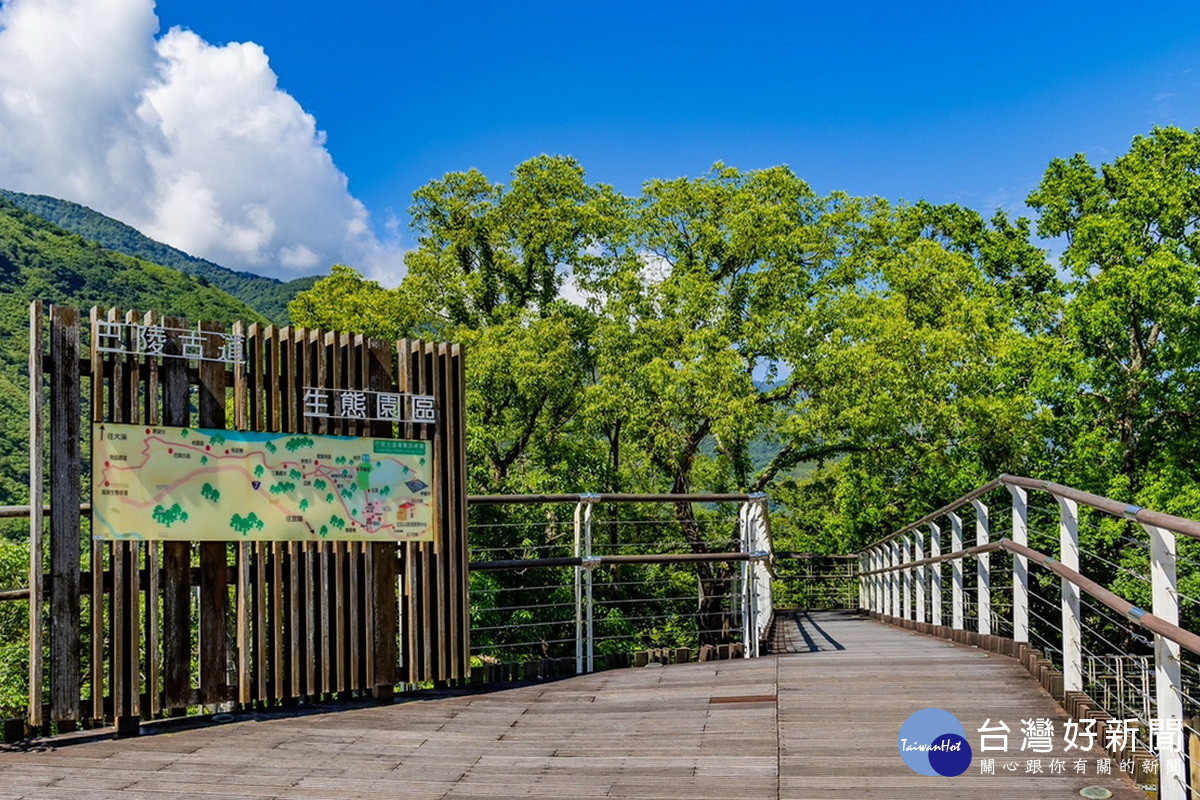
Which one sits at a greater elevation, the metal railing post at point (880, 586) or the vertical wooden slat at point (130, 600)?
the vertical wooden slat at point (130, 600)

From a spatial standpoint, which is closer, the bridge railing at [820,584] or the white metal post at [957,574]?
the white metal post at [957,574]

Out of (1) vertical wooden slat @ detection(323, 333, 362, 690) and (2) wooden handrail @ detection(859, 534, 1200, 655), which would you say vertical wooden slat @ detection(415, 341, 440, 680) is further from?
(2) wooden handrail @ detection(859, 534, 1200, 655)

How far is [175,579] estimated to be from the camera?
5.34 m

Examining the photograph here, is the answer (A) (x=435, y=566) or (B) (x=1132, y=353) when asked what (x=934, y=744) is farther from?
(B) (x=1132, y=353)

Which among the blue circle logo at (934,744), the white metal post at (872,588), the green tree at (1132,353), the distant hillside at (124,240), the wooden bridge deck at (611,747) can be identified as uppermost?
the distant hillside at (124,240)

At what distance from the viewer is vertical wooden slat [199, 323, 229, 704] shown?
539 cm

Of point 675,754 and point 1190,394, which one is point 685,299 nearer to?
point 1190,394

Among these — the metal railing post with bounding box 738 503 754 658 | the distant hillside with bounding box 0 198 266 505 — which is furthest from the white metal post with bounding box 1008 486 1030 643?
the distant hillside with bounding box 0 198 266 505

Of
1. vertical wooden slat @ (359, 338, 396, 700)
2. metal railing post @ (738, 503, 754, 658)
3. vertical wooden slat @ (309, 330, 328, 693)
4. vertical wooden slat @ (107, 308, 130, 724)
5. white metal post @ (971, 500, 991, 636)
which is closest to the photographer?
vertical wooden slat @ (107, 308, 130, 724)

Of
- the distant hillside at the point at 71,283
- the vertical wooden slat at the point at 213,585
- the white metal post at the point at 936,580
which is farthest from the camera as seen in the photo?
the distant hillside at the point at 71,283

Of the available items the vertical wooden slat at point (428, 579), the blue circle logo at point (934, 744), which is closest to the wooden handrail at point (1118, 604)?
the blue circle logo at point (934, 744)

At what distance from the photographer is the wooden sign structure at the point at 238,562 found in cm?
500

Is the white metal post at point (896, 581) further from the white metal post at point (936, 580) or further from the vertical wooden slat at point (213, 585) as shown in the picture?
the vertical wooden slat at point (213, 585)

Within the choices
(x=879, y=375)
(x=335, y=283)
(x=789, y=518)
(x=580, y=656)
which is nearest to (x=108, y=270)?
(x=335, y=283)
